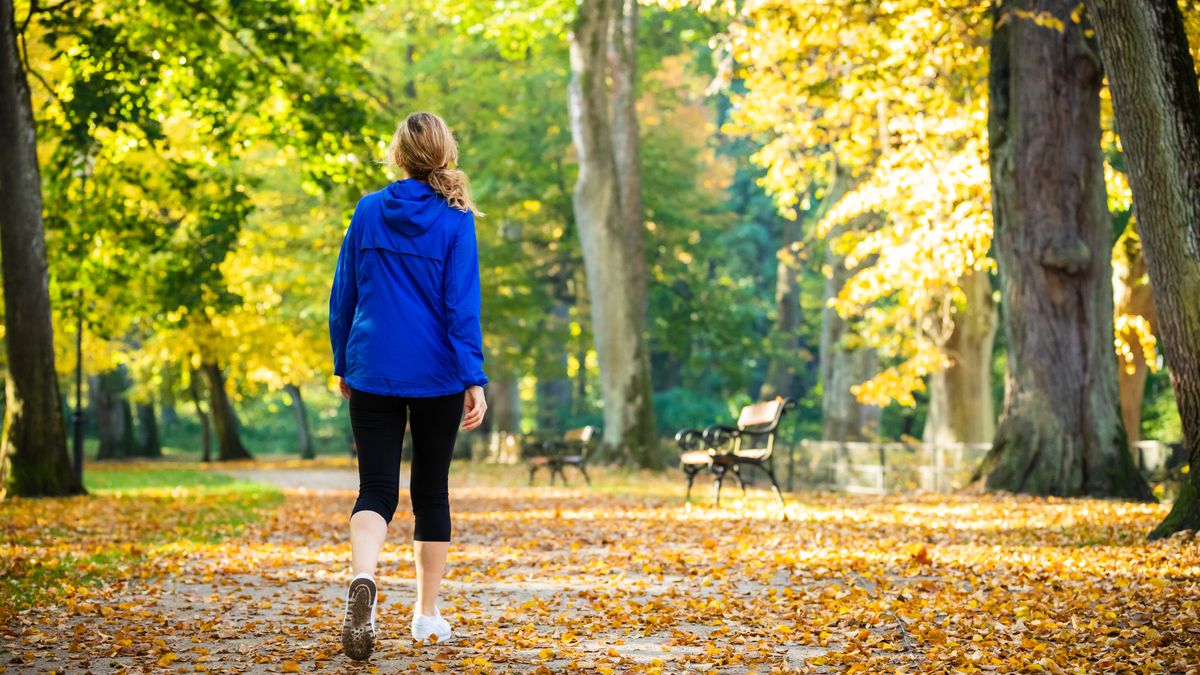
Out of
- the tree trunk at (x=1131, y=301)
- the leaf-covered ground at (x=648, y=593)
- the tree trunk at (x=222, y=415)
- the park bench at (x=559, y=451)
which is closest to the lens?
the leaf-covered ground at (x=648, y=593)

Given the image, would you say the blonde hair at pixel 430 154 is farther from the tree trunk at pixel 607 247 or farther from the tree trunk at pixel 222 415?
the tree trunk at pixel 222 415

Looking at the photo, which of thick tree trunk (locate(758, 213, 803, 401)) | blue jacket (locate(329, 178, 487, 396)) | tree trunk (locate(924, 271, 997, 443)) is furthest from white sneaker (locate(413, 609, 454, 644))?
thick tree trunk (locate(758, 213, 803, 401))

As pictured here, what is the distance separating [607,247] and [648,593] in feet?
56.0

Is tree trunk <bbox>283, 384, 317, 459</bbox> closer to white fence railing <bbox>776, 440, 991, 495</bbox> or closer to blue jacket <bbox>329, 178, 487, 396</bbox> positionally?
white fence railing <bbox>776, 440, 991, 495</bbox>

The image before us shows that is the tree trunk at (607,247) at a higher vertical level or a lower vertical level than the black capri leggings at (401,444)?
higher

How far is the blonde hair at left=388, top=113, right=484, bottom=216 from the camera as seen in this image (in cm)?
527

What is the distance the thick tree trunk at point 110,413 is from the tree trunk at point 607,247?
22.9 m

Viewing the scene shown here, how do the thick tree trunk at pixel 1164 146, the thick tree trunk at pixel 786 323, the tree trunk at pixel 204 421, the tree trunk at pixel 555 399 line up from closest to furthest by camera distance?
1. the thick tree trunk at pixel 1164 146
2. the tree trunk at pixel 555 399
3. the thick tree trunk at pixel 786 323
4. the tree trunk at pixel 204 421

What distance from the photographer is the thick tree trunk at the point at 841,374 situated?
26578 millimetres

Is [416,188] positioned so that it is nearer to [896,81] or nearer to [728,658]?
[728,658]

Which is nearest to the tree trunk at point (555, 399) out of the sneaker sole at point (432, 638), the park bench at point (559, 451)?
the park bench at point (559, 451)

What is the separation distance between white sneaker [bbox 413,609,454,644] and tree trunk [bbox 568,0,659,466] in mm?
18417

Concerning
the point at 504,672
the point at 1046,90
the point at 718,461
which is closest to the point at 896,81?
the point at 1046,90

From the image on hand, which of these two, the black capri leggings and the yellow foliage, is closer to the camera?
the black capri leggings
